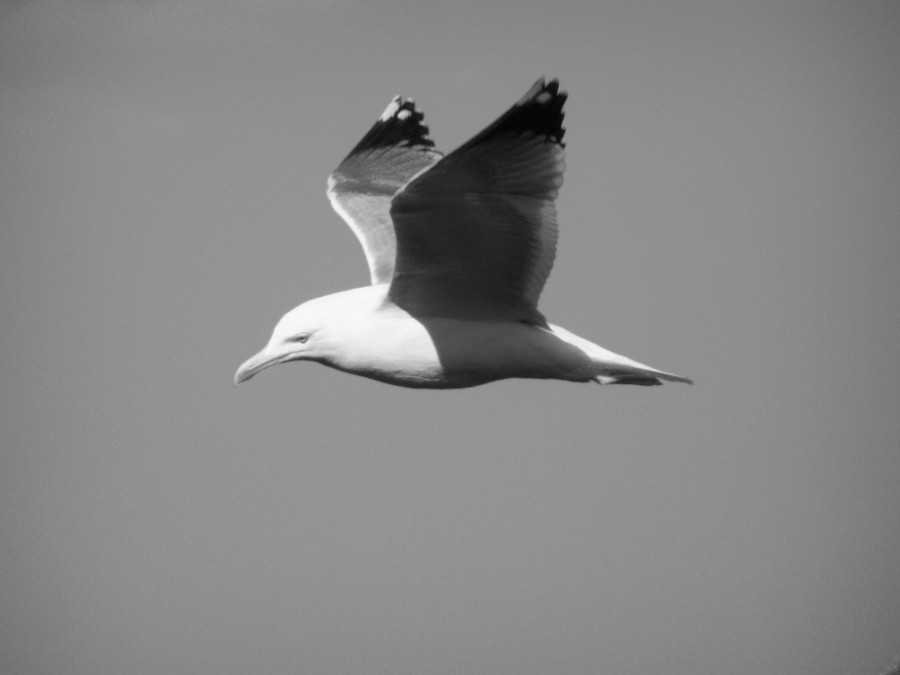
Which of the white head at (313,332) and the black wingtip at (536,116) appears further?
the white head at (313,332)

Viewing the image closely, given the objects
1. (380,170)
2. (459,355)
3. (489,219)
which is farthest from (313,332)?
(380,170)

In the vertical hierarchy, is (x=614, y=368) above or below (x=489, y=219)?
below

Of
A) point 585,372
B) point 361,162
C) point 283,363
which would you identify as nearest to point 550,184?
point 585,372

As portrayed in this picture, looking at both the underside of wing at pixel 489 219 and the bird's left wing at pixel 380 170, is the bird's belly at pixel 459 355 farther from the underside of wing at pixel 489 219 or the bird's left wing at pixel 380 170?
the bird's left wing at pixel 380 170

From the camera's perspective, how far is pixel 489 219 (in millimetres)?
5242

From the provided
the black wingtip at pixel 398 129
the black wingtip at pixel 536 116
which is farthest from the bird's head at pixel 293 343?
the black wingtip at pixel 398 129

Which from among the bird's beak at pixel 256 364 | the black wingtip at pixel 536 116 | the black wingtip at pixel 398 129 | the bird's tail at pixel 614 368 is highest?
the black wingtip at pixel 398 129

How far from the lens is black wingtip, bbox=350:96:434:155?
7.55 m

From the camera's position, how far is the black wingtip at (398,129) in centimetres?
755

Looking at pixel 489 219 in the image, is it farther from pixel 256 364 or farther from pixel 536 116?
pixel 256 364

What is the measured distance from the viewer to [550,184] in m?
5.15

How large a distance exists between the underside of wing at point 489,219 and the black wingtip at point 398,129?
7.22 ft

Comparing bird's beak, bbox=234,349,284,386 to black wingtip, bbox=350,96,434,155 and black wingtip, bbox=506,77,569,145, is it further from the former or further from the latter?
black wingtip, bbox=350,96,434,155

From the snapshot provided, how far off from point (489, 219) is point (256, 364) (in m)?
1.33
